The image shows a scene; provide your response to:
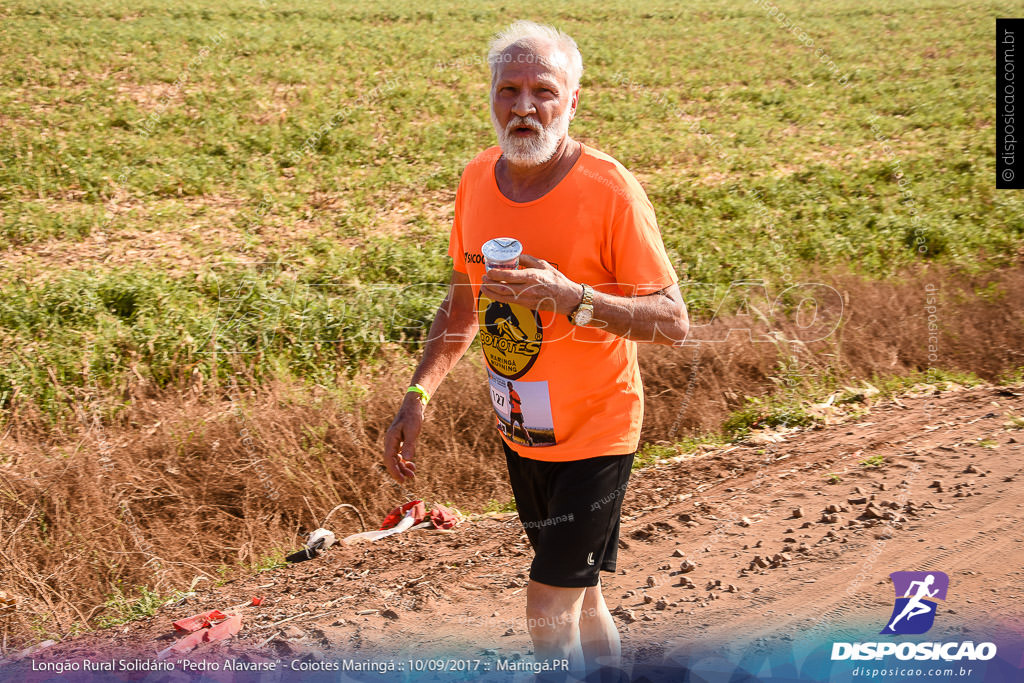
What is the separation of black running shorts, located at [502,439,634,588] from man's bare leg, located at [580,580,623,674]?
0.40 ft

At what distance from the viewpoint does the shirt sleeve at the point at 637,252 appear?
2271 millimetres

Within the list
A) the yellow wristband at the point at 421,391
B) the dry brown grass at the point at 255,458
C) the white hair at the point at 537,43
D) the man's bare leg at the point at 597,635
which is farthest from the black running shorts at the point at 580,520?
the dry brown grass at the point at 255,458

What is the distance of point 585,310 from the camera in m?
2.22

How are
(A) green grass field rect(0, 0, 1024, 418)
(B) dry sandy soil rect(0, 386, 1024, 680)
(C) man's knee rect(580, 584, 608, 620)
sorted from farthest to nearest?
(A) green grass field rect(0, 0, 1024, 418)
(B) dry sandy soil rect(0, 386, 1024, 680)
(C) man's knee rect(580, 584, 608, 620)

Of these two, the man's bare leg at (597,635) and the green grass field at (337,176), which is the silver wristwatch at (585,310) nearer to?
the man's bare leg at (597,635)

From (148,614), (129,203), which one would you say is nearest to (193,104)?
(129,203)

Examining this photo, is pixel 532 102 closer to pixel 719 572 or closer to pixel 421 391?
pixel 421 391

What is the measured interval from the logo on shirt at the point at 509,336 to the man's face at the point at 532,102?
0.44m

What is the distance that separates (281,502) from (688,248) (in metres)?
4.95

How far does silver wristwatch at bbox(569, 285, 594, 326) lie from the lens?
222 centimetres

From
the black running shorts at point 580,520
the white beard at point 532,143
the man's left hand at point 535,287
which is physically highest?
the white beard at point 532,143

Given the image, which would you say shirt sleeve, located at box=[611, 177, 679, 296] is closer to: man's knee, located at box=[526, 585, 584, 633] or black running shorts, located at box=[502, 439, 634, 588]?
black running shorts, located at box=[502, 439, 634, 588]

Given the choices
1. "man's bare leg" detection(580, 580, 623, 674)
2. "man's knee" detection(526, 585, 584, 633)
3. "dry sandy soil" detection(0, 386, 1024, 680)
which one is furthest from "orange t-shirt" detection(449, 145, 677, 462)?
"dry sandy soil" detection(0, 386, 1024, 680)

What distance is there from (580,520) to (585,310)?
0.63 meters
